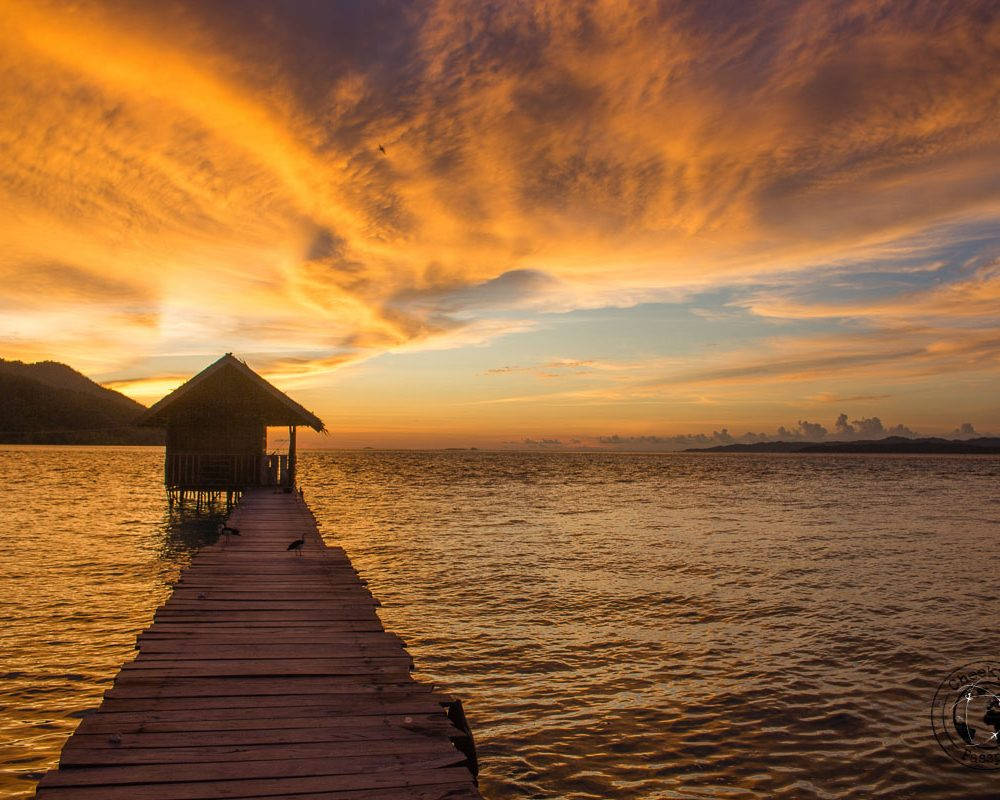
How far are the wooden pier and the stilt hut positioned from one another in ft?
61.0

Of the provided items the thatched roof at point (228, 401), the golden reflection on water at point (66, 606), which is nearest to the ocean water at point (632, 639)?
the golden reflection on water at point (66, 606)

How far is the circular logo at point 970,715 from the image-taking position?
7.73 m

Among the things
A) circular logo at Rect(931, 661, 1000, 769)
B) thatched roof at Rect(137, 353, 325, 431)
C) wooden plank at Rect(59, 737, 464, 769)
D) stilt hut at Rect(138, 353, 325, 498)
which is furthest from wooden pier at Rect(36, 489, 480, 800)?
stilt hut at Rect(138, 353, 325, 498)

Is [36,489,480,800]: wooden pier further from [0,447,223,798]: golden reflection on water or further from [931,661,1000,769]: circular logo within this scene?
[931,661,1000,769]: circular logo

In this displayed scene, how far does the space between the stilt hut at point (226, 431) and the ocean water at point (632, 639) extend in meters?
2.19

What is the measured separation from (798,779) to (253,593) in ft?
23.2

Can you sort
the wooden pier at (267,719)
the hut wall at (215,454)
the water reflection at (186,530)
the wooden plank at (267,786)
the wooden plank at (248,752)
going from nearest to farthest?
the wooden plank at (267,786) → the wooden pier at (267,719) → the wooden plank at (248,752) → the water reflection at (186,530) → the hut wall at (215,454)

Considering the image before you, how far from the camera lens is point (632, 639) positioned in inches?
464

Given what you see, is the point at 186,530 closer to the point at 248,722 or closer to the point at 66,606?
the point at 66,606

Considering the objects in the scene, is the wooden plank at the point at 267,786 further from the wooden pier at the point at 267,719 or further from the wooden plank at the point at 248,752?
the wooden plank at the point at 248,752

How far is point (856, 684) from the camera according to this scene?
9.70 metres

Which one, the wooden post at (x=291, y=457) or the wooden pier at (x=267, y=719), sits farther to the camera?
the wooden post at (x=291, y=457)

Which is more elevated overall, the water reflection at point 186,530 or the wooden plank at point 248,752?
the wooden plank at point 248,752

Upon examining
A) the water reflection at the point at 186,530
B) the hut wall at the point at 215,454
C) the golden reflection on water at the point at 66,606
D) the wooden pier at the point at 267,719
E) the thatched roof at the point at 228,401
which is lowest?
the water reflection at the point at 186,530
